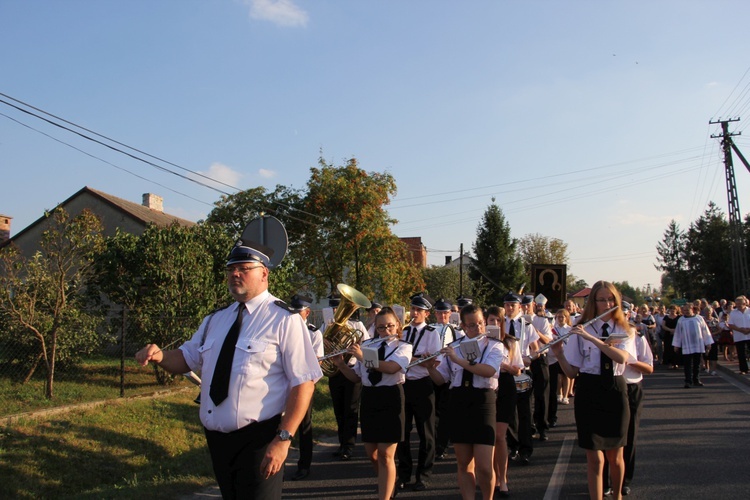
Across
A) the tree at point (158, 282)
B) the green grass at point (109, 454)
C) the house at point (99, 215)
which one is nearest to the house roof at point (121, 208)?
the house at point (99, 215)

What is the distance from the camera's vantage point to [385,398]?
19.4 feet

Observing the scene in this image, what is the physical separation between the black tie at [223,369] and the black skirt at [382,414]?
2742 mm

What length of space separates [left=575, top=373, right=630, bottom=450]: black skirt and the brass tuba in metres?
2.55

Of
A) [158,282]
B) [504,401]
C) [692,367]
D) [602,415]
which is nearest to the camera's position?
[602,415]

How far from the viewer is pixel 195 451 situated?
28.3 feet

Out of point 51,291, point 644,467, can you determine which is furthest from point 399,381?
point 51,291

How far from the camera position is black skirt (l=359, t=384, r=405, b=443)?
5.72 m

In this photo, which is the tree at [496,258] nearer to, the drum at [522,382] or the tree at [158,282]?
the tree at [158,282]

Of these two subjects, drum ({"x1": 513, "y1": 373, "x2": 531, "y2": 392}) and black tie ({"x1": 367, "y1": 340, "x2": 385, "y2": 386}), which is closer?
black tie ({"x1": 367, "y1": 340, "x2": 385, "y2": 386})

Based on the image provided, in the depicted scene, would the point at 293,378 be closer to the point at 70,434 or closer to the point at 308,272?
the point at 70,434

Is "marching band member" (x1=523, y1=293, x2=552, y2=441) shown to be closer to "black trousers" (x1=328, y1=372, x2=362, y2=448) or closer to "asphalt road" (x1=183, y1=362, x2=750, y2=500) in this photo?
"asphalt road" (x1=183, y1=362, x2=750, y2=500)

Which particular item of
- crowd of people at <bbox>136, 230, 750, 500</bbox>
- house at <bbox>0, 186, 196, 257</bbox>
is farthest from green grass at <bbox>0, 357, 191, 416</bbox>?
house at <bbox>0, 186, 196, 257</bbox>

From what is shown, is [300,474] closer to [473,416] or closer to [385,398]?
[385,398]

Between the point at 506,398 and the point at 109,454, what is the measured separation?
17.0ft
